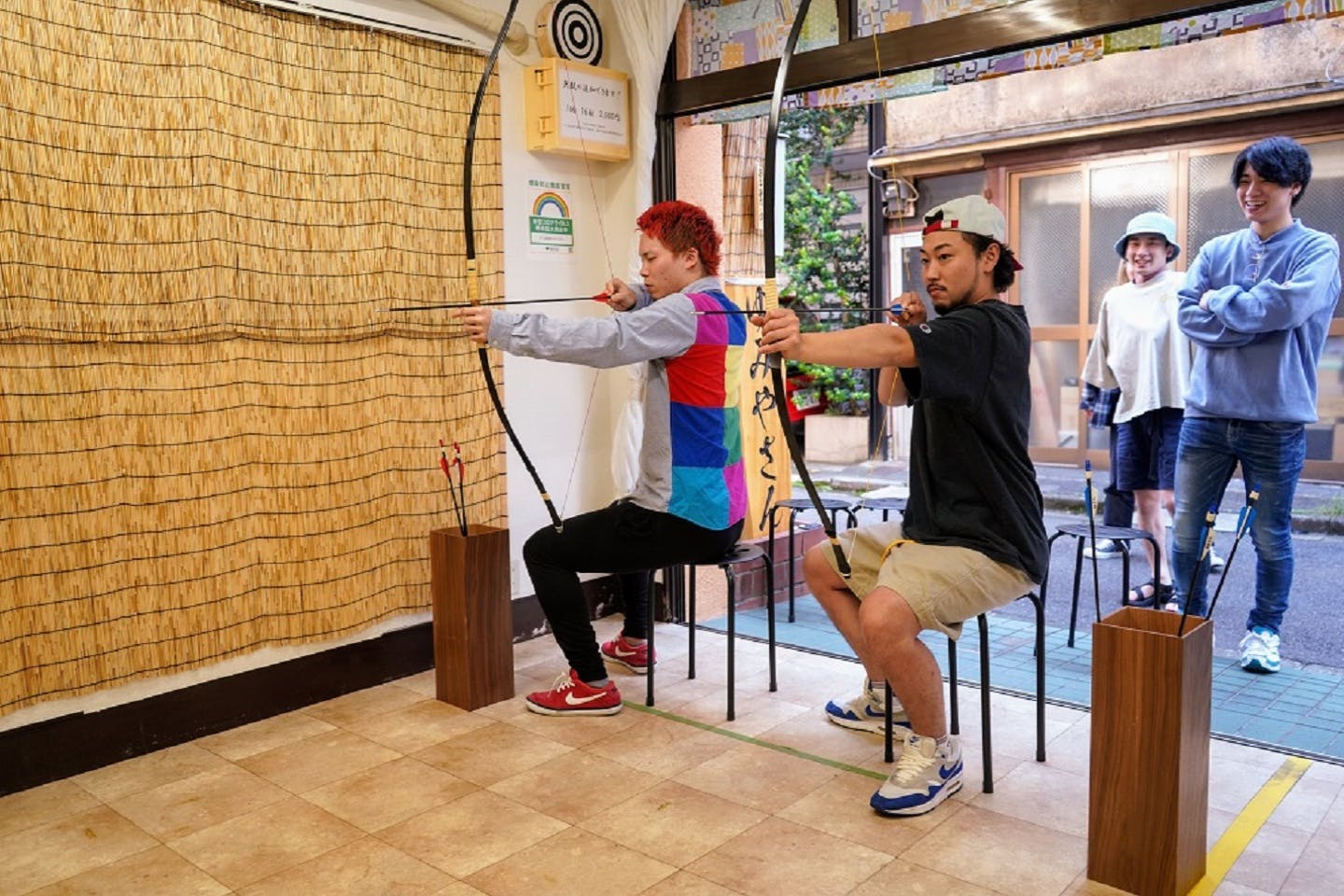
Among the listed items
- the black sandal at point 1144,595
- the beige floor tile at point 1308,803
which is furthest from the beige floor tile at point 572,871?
the black sandal at point 1144,595

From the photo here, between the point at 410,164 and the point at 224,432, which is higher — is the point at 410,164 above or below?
above

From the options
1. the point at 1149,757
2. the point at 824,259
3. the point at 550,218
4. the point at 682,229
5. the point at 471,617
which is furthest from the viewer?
the point at 824,259

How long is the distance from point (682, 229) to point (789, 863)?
5.51 feet

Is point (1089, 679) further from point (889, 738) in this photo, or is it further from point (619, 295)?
point (619, 295)

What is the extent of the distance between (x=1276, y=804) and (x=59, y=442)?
9.82ft

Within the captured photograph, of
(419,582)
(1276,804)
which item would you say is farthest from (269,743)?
(1276,804)

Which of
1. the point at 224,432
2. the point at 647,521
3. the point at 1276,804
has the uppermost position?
the point at 224,432

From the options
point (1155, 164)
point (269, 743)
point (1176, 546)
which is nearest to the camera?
point (269, 743)

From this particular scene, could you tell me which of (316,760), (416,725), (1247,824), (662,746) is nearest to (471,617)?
(416,725)

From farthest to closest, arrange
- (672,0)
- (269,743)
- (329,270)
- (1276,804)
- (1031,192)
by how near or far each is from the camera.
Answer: (1031,192) < (672,0) < (329,270) < (269,743) < (1276,804)

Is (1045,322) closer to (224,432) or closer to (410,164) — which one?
(410,164)

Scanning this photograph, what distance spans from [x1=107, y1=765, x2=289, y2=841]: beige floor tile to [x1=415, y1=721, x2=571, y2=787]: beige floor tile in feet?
1.31

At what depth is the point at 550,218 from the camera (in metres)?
3.78

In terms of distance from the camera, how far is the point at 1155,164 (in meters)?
6.85
